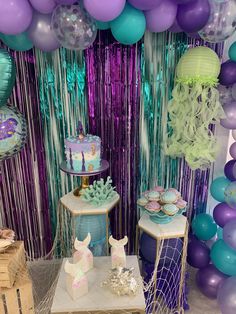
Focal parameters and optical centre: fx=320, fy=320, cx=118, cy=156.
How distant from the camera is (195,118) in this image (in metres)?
1.96

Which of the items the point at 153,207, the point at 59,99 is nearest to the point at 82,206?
the point at 153,207

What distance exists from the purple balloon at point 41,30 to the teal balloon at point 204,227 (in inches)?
63.1

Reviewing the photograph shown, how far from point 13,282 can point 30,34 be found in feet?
4.40

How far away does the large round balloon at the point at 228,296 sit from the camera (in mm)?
1983

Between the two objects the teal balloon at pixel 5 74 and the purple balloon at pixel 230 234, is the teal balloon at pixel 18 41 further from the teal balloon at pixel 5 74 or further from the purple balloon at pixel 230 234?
the purple balloon at pixel 230 234

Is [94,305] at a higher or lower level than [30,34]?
lower

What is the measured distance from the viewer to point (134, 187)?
2512 millimetres

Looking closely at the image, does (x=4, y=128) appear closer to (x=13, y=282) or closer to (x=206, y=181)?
(x=13, y=282)

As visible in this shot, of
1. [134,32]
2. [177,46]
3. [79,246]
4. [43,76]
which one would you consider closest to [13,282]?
[79,246]

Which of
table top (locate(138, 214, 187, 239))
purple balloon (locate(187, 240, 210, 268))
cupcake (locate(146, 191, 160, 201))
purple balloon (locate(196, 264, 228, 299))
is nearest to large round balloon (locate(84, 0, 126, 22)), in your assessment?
cupcake (locate(146, 191, 160, 201))

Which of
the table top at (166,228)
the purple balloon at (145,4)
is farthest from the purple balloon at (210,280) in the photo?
the purple balloon at (145,4)

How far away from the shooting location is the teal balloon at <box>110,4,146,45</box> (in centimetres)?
160

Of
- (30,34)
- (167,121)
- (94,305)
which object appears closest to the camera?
(94,305)

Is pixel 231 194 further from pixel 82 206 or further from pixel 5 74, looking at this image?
pixel 5 74
